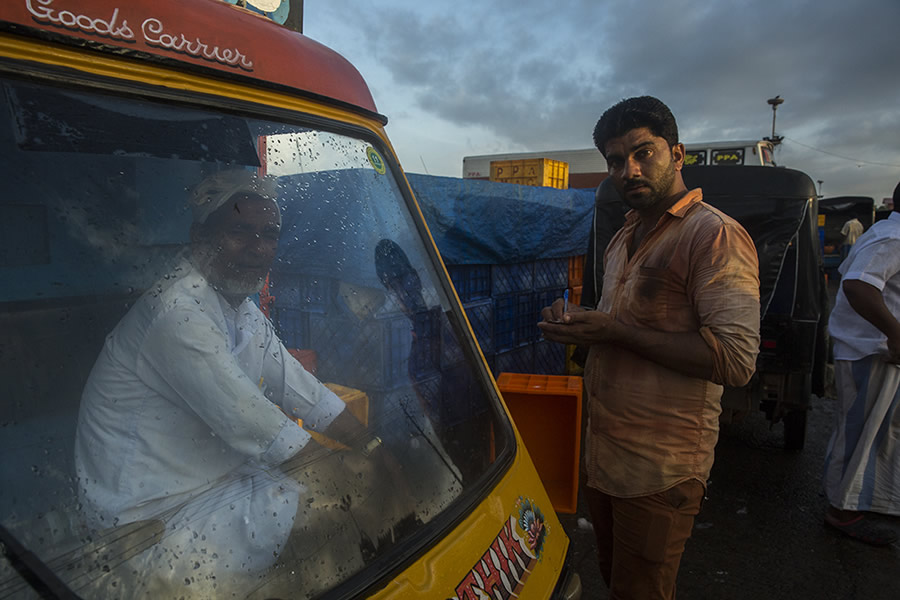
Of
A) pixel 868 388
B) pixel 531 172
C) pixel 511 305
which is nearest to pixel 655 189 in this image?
pixel 868 388

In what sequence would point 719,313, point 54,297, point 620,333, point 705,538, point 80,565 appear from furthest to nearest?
point 705,538, point 620,333, point 719,313, point 54,297, point 80,565

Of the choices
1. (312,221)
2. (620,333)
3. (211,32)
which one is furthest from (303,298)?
(620,333)

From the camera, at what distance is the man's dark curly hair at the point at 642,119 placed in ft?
5.91

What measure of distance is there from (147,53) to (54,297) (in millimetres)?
490

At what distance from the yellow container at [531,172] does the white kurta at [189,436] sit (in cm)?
894

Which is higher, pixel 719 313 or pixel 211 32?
pixel 211 32

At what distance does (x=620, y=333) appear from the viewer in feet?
5.69

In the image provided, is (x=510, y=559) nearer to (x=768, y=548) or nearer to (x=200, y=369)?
(x=200, y=369)

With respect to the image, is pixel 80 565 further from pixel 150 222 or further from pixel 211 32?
pixel 211 32

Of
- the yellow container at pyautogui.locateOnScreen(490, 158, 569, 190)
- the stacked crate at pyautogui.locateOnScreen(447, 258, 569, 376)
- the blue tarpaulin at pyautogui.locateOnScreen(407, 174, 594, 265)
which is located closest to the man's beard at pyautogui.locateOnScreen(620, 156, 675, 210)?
the blue tarpaulin at pyautogui.locateOnScreen(407, 174, 594, 265)

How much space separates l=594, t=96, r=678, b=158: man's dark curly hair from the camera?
180 cm

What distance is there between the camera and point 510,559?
1.30 m

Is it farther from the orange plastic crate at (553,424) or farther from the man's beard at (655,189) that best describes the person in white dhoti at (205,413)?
the man's beard at (655,189)

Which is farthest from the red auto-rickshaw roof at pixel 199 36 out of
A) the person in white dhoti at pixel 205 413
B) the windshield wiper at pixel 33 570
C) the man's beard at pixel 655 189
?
the man's beard at pixel 655 189
